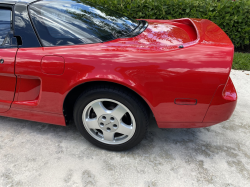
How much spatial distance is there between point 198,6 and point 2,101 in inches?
175

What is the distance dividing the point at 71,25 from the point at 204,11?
12.5 ft

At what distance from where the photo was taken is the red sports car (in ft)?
5.34

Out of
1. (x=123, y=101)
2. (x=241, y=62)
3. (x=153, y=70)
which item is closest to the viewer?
(x=153, y=70)

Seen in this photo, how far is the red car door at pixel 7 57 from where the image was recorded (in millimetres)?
1851

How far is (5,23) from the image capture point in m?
1.95

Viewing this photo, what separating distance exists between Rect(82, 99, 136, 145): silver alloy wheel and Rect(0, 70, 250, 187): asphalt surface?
158 mm

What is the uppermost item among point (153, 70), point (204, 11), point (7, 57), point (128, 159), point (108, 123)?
point (204, 11)

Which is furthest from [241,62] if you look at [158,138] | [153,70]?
[153,70]

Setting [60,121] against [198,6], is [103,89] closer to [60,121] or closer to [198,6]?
[60,121]

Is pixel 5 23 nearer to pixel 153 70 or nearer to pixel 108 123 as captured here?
pixel 108 123

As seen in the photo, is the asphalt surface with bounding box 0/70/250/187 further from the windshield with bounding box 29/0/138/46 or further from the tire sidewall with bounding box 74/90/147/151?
the windshield with bounding box 29/0/138/46

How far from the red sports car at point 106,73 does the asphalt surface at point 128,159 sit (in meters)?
0.21

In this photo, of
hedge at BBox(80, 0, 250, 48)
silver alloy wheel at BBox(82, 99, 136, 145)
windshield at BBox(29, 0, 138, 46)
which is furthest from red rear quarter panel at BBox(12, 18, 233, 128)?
hedge at BBox(80, 0, 250, 48)

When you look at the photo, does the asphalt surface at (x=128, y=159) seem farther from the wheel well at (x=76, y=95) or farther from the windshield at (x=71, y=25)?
the windshield at (x=71, y=25)
